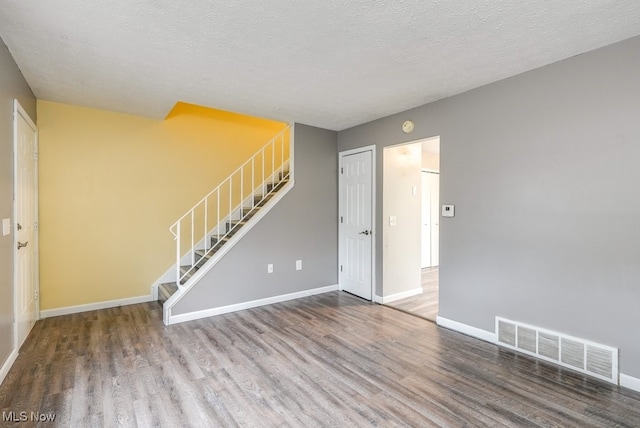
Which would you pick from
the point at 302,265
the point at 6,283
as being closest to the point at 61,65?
the point at 6,283

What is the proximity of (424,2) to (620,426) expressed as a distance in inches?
106

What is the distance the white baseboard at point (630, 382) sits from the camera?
2138 millimetres

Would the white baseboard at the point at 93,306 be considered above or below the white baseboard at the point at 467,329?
above

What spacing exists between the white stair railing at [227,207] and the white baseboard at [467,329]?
8.70 ft

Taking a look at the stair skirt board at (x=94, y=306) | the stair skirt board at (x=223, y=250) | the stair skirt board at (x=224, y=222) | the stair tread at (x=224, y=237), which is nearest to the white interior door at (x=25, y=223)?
the stair skirt board at (x=94, y=306)

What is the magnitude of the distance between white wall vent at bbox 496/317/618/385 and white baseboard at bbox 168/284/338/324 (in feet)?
7.79

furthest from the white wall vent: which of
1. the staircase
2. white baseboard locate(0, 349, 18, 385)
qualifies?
white baseboard locate(0, 349, 18, 385)

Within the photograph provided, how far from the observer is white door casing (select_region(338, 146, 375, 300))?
13.8ft

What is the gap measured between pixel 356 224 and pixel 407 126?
1512 millimetres

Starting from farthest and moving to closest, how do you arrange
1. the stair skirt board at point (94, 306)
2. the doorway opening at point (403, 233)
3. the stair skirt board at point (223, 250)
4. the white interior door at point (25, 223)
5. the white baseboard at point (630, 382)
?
the doorway opening at point (403, 233)
the stair skirt board at point (94, 306)
the stair skirt board at point (223, 250)
the white interior door at point (25, 223)
the white baseboard at point (630, 382)

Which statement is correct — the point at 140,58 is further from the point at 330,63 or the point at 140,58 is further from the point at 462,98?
the point at 462,98

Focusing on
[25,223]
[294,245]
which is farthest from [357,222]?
[25,223]

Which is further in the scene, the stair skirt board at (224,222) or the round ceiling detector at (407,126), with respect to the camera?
the stair skirt board at (224,222)

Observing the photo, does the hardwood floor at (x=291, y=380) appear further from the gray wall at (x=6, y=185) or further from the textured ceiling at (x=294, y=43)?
the textured ceiling at (x=294, y=43)
